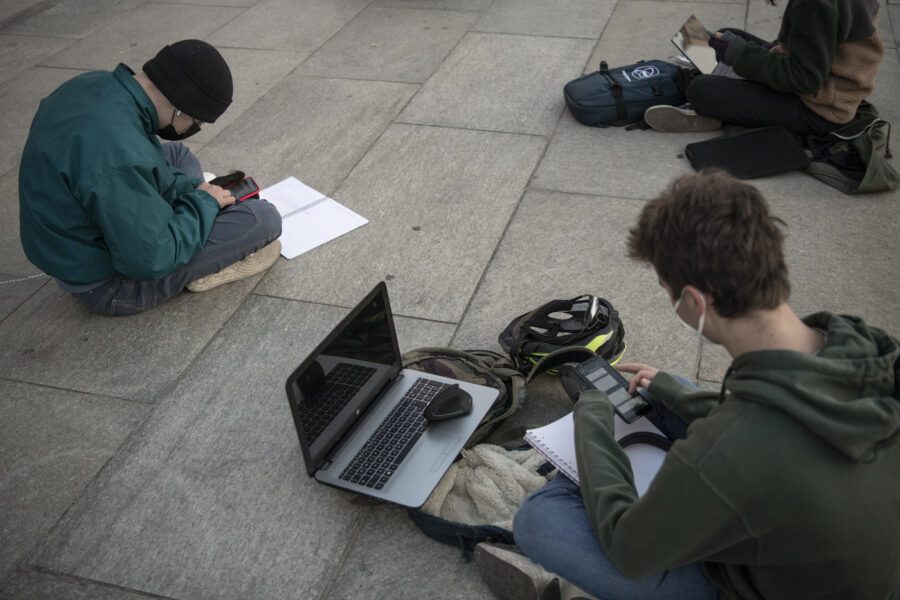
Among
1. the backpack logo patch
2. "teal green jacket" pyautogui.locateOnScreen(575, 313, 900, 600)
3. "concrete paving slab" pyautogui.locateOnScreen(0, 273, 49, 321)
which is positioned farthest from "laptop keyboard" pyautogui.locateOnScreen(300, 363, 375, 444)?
the backpack logo patch

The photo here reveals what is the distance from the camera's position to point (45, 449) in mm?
3207

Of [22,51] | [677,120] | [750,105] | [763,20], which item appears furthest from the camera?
[22,51]

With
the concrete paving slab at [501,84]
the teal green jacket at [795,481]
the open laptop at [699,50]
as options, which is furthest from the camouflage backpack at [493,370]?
the open laptop at [699,50]

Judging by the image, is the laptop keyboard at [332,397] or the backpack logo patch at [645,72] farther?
the backpack logo patch at [645,72]

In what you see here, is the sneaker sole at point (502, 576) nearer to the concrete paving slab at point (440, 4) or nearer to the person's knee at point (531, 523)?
the person's knee at point (531, 523)

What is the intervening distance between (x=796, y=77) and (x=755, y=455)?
136 inches

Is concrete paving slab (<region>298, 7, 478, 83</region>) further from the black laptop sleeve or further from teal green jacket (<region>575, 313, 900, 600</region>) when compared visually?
teal green jacket (<region>575, 313, 900, 600</region>)

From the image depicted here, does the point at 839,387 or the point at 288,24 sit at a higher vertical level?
the point at 839,387

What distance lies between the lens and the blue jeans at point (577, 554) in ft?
6.72

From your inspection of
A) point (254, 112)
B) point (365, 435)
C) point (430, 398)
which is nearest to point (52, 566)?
point (365, 435)

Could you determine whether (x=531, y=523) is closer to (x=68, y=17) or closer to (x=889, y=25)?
(x=889, y=25)

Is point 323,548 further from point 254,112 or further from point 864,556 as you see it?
point 254,112

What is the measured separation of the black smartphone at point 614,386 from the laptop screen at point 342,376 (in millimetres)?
722

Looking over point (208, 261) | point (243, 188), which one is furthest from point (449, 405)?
point (243, 188)
